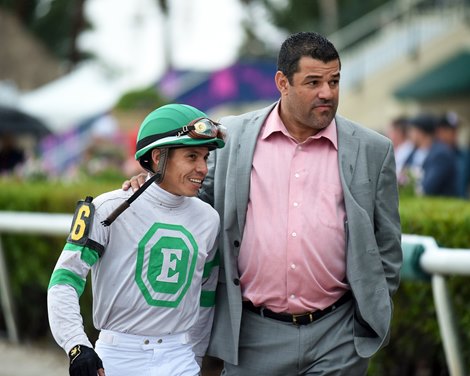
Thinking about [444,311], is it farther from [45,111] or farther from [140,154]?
[45,111]

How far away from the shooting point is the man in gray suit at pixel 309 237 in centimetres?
333

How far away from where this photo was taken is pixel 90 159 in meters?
12.5

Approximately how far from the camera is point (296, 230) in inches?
132

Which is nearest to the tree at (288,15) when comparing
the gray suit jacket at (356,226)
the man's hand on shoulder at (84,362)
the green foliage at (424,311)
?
the green foliage at (424,311)

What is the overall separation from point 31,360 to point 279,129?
3.83 m

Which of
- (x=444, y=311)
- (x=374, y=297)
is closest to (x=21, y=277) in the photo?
(x=444, y=311)

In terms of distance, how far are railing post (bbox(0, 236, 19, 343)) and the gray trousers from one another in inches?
159

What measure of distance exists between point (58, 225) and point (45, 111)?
49.5ft

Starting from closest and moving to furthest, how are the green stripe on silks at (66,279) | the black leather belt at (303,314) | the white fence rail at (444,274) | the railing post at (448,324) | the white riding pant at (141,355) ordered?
the green stripe on silks at (66,279), the white riding pant at (141,355), the black leather belt at (303,314), the white fence rail at (444,274), the railing post at (448,324)

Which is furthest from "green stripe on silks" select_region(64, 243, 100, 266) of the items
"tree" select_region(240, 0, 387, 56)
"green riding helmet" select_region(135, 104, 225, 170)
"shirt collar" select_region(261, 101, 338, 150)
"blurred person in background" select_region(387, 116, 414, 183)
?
"tree" select_region(240, 0, 387, 56)

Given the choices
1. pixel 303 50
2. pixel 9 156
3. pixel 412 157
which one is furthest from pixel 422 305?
pixel 9 156

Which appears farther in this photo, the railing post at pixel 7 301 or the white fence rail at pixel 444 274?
the railing post at pixel 7 301

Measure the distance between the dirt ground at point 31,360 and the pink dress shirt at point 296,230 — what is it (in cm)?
329

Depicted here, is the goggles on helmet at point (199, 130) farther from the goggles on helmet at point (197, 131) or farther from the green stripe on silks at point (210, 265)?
the green stripe on silks at point (210, 265)
